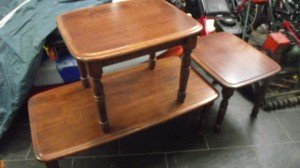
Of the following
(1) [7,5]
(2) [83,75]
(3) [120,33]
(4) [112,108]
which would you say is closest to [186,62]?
(3) [120,33]

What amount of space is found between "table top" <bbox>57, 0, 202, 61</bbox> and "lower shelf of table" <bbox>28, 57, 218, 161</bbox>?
0.35 m

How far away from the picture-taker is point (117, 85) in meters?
1.17

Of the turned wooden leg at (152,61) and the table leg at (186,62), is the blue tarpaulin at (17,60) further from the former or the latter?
the table leg at (186,62)

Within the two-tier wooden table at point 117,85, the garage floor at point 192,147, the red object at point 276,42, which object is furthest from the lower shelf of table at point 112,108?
the red object at point 276,42

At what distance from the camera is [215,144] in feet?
4.36

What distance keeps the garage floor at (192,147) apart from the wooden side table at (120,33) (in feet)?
1.32

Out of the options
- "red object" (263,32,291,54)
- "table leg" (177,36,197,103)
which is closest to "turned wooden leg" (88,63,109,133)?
"table leg" (177,36,197,103)

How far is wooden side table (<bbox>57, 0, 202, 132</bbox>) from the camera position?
0.74 metres

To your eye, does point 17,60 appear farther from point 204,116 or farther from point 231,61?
point 231,61

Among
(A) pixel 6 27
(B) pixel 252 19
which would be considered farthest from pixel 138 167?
(B) pixel 252 19

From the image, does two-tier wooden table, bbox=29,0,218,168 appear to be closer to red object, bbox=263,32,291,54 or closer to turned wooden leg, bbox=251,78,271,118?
turned wooden leg, bbox=251,78,271,118

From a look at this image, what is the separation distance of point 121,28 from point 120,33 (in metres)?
0.04

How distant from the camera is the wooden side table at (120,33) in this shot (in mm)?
740

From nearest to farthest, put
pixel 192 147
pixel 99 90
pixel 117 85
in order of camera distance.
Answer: pixel 99 90 < pixel 117 85 < pixel 192 147
